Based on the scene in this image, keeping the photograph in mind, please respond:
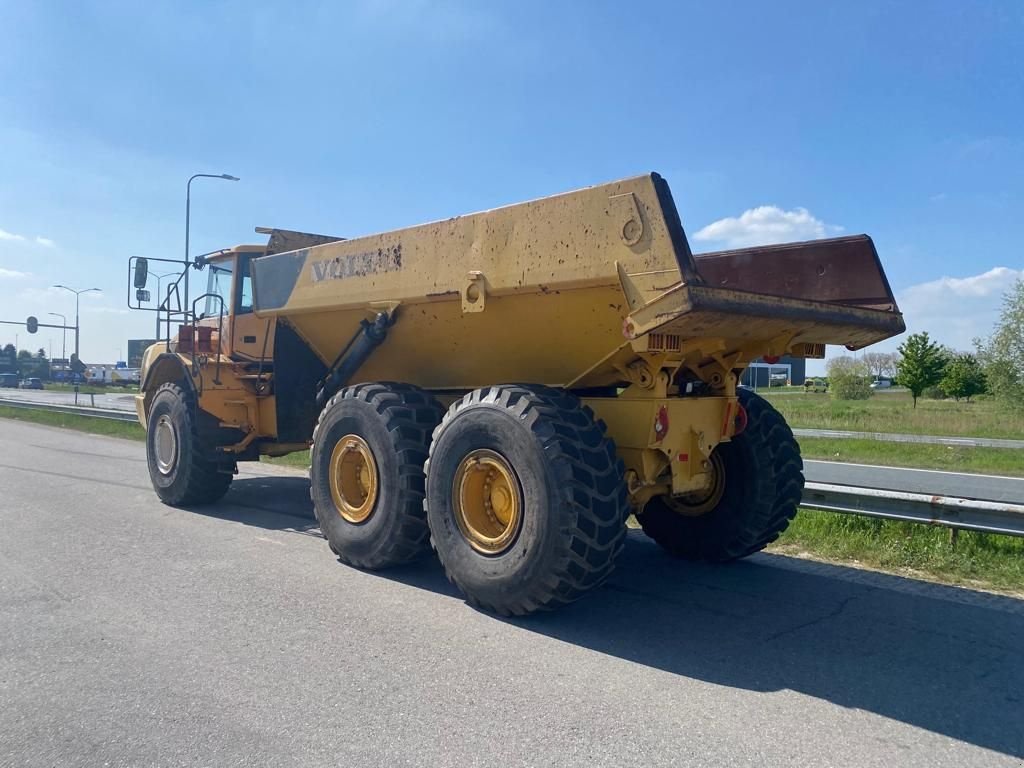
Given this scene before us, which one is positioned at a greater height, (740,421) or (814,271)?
(814,271)

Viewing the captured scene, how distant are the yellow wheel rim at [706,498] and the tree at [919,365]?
42976 millimetres

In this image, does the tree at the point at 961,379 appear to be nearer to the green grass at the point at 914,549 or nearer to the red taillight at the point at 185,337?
the green grass at the point at 914,549

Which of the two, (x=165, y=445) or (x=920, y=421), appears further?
(x=920, y=421)

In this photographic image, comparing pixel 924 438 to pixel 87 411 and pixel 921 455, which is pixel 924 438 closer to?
pixel 921 455

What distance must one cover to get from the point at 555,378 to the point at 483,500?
3.56 ft

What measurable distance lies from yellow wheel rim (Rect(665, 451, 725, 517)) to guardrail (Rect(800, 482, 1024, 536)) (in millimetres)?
1266

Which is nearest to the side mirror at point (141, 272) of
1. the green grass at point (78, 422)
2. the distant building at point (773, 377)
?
the green grass at point (78, 422)

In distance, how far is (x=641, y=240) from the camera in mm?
4477

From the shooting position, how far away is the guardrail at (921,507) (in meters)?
5.75

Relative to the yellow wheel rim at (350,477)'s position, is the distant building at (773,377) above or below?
above

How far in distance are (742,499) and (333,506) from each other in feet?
10.6

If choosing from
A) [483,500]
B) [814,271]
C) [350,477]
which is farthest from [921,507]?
[350,477]

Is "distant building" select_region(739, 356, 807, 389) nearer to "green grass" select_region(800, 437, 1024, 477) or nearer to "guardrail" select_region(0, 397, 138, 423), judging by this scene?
"green grass" select_region(800, 437, 1024, 477)

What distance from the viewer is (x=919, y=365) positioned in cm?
4416
